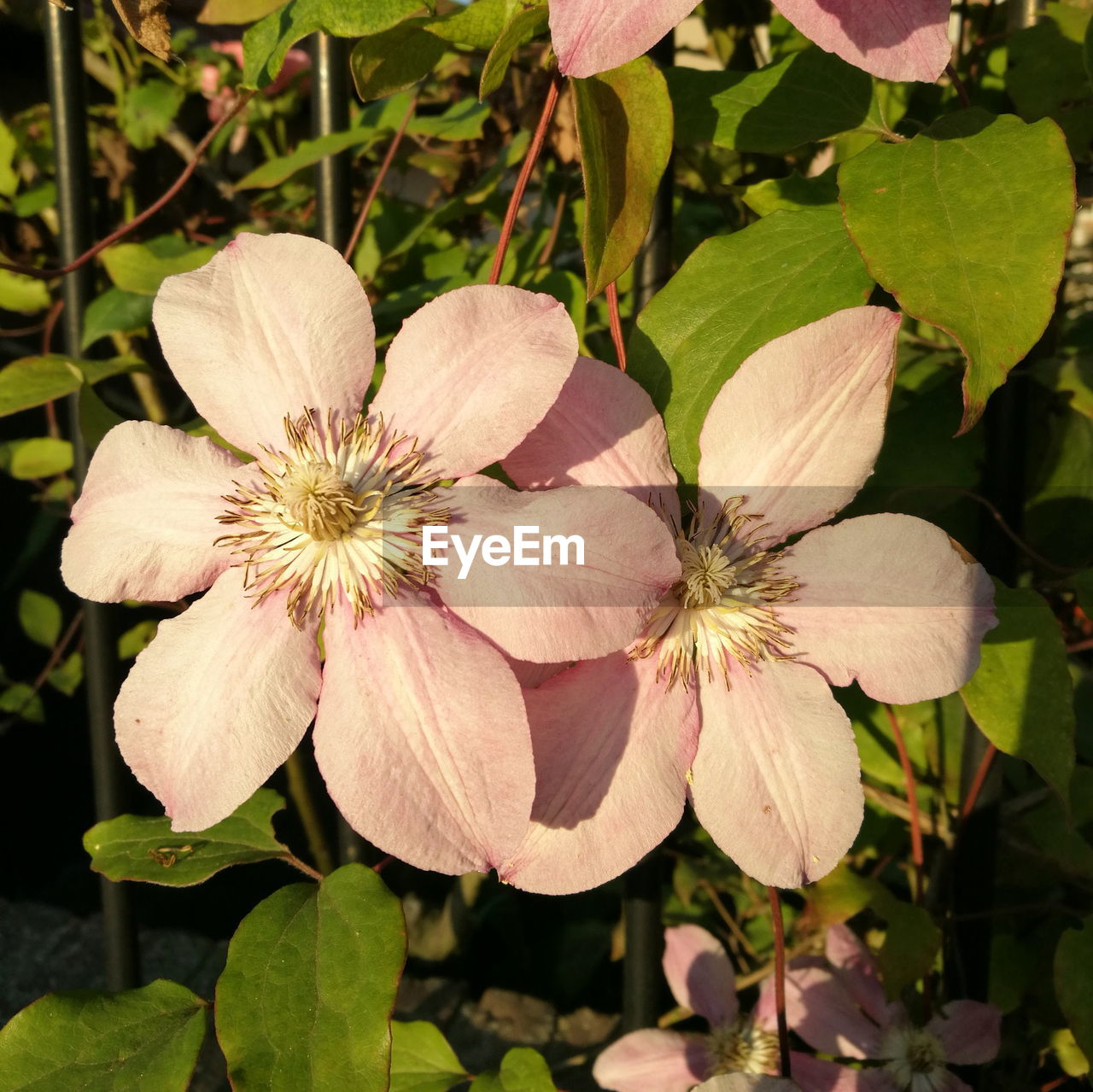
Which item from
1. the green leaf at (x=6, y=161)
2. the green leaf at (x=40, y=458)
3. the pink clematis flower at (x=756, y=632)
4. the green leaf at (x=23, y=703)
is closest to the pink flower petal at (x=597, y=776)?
the pink clematis flower at (x=756, y=632)

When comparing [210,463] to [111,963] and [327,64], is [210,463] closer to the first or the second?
[327,64]

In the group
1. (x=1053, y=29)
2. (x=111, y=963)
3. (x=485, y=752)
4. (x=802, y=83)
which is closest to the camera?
(x=485, y=752)

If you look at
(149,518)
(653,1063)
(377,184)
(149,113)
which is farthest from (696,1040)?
(149,113)

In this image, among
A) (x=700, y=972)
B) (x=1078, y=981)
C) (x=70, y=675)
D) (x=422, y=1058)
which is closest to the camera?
(x=1078, y=981)

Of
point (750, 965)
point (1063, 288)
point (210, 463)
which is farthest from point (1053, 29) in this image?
point (750, 965)

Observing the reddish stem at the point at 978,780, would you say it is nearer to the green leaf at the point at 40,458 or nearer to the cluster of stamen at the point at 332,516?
the cluster of stamen at the point at 332,516

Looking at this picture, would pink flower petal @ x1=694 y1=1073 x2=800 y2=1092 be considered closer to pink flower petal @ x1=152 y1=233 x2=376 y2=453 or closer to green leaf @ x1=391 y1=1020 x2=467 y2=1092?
green leaf @ x1=391 y1=1020 x2=467 y2=1092

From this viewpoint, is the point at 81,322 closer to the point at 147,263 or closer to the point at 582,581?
the point at 147,263
